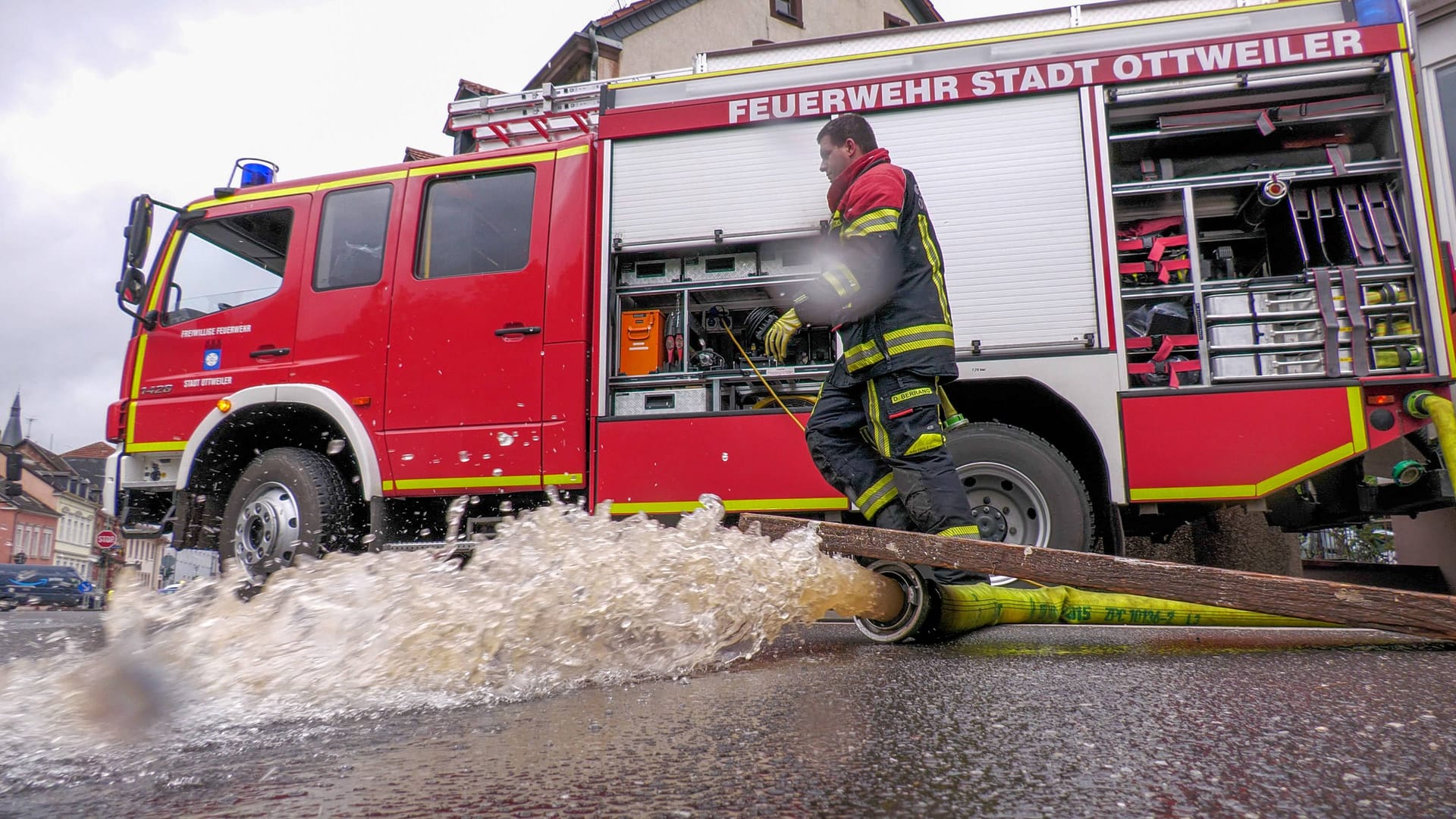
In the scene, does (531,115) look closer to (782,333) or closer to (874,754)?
(782,333)

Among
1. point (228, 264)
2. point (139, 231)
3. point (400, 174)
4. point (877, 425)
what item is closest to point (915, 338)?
point (877, 425)

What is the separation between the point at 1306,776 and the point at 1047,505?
2903 millimetres

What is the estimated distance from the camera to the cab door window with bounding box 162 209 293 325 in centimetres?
530

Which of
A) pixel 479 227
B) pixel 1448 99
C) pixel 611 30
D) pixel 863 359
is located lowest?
pixel 863 359

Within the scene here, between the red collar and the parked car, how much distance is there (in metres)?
25.8

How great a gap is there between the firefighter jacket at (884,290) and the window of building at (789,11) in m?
19.2

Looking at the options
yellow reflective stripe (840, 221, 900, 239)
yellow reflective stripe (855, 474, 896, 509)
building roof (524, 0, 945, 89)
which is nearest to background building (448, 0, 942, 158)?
building roof (524, 0, 945, 89)

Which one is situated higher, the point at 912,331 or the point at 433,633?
the point at 912,331

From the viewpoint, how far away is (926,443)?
3.20 metres

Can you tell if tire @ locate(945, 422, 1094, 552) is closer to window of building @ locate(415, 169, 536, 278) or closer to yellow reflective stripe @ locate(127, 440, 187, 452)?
window of building @ locate(415, 169, 536, 278)

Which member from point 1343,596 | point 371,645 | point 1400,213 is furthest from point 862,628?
point 1400,213

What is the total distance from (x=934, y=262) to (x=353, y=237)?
3402mm

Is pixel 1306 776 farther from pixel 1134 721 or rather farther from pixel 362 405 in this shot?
pixel 362 405

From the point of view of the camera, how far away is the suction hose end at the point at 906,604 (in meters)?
2.78
